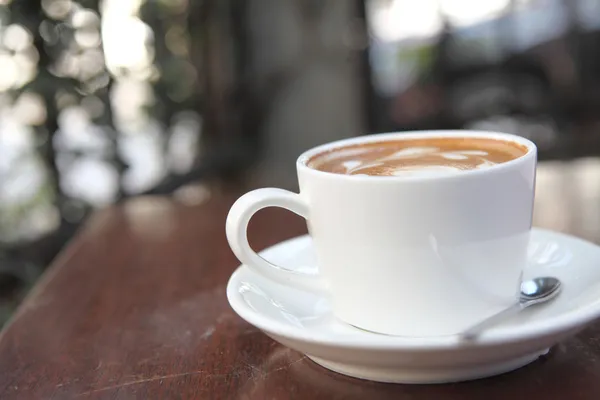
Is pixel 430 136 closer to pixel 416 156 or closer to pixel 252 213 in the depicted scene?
pixel 416 156

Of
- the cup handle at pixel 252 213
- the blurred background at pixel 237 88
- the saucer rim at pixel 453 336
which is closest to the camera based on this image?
the saucer rim at pixel 453 336

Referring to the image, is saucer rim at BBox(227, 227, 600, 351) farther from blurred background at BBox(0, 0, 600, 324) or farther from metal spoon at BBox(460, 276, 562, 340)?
blurred background at BBox(0, 0, 600, 324)

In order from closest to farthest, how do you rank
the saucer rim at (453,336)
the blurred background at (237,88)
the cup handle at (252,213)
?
the saucer rim at (453,336) → the cup handle at (252,213) → the blurred background at (237,88)

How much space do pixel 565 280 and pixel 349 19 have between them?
215 centimetres

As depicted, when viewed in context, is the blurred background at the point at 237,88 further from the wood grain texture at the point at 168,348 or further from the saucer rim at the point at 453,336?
the saucer rim at the point at 453,336

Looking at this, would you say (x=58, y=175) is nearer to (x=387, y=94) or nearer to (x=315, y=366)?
(x=315, y=366)

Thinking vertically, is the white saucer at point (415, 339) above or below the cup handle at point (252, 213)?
below

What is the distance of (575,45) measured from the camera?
2373 mm

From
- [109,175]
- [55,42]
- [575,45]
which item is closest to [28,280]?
[109,175]

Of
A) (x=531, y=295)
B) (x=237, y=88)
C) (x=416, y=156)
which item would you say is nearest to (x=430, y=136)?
(x=416, y=156)

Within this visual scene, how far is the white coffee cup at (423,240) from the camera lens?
397 mm

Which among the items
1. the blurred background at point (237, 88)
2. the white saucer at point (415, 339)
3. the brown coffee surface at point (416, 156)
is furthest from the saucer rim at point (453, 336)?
the blurred background at point (237, 88)

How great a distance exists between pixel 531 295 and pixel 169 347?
0.84ft

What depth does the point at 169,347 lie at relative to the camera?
0.48m
